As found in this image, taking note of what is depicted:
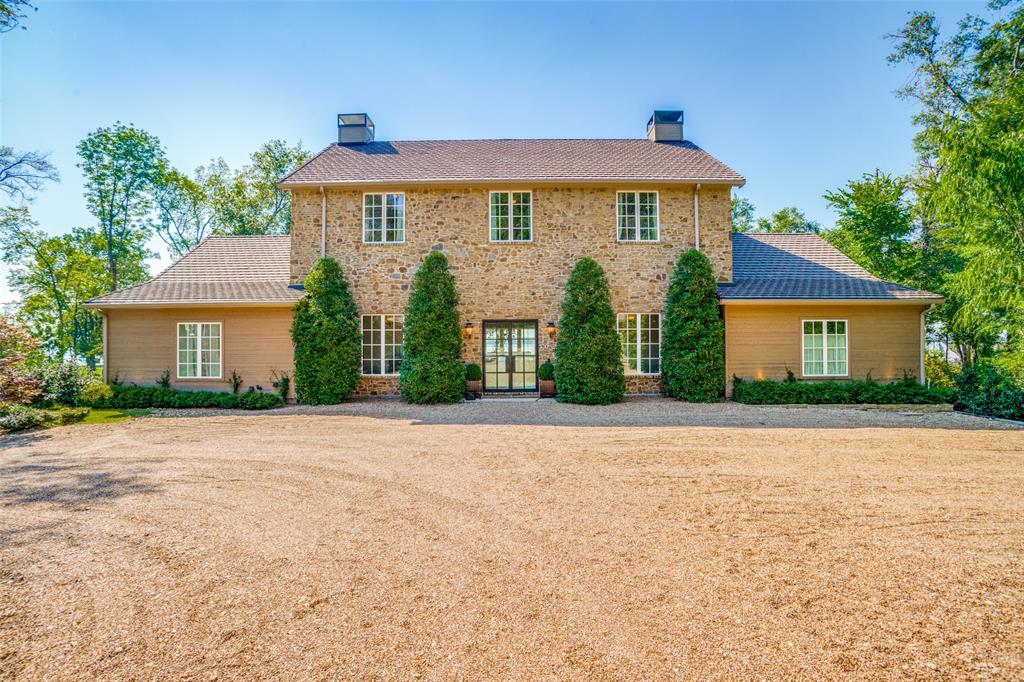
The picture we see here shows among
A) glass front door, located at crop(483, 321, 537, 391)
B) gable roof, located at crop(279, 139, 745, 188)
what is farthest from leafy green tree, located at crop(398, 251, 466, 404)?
gable roof, located at crop(279, 139, 745, 188)

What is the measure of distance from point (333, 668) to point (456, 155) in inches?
600

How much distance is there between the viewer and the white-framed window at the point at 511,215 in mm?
14250

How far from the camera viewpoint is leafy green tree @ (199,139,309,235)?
27.6m

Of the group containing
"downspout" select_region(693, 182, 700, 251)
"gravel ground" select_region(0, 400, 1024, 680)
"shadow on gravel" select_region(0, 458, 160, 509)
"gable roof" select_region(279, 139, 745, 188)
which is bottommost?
"gravel ground" select_region(0, 400, 1024, 680)

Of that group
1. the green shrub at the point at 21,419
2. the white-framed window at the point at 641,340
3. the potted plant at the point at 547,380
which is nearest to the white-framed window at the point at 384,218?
the potted plant at the point at 547,380

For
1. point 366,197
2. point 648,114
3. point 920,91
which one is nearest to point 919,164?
point 920,91

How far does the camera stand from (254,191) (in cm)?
2788

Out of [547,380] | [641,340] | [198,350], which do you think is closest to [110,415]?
[198,350]

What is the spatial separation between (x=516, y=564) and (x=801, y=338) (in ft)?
41.0

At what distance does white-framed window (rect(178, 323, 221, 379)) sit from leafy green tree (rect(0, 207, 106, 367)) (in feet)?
49.7

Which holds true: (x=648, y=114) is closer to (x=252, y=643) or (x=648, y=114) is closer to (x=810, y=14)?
(x=810, y=14)

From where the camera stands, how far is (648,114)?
58.3 feet

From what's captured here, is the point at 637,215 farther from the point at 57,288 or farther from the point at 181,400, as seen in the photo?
the point at 57,288

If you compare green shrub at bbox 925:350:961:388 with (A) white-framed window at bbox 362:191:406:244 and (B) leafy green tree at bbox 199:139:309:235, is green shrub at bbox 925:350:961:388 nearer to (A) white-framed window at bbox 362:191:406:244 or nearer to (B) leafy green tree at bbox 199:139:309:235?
(A) white-framed window at bbox 362:191:406:244
